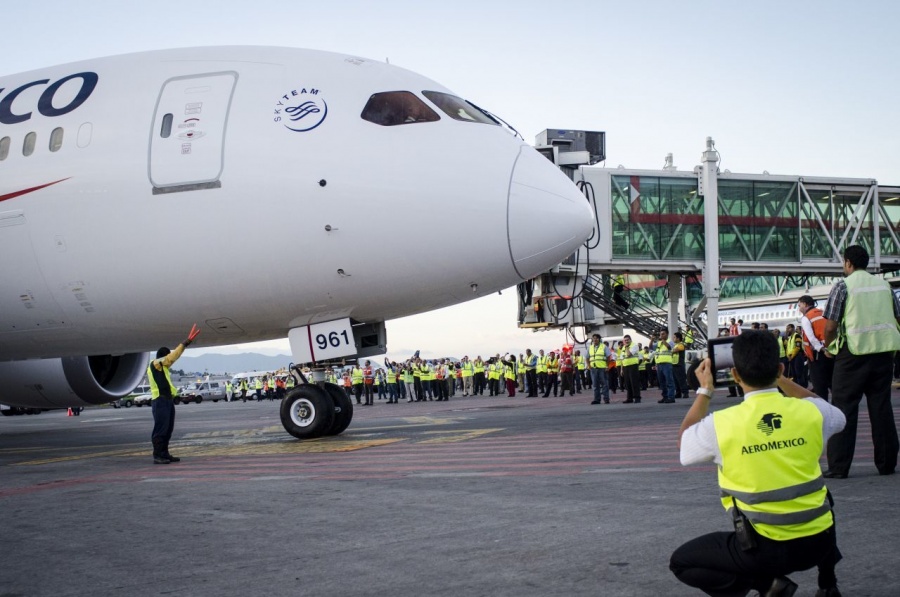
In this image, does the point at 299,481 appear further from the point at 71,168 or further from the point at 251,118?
the point at 71,168

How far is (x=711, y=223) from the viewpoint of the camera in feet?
107

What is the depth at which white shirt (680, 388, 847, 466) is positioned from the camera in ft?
11.4

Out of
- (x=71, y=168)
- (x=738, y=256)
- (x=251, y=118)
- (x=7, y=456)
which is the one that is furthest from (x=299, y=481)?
(x=738, y=256)

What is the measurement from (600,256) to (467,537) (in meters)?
26.7

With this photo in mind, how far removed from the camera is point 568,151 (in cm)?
3122

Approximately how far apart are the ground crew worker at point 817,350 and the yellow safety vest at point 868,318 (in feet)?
1.23

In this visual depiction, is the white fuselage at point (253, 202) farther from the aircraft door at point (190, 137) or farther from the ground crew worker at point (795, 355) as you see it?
the ground crew worker at point (795, 355)

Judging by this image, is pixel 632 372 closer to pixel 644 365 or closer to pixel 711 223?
pixel 644 365

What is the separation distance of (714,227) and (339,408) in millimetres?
22999

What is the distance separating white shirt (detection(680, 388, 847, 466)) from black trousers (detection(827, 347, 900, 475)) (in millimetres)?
3754

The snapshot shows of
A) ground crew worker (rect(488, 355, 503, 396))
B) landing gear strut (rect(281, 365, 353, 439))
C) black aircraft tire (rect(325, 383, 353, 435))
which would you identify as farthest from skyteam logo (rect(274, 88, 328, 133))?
ground crew worker (rect(488, 355, 503, 396))

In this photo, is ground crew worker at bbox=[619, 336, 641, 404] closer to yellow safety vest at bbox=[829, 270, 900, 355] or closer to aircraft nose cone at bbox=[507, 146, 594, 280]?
aircraft nose cone at bbox=[507, 146, 594, 280]

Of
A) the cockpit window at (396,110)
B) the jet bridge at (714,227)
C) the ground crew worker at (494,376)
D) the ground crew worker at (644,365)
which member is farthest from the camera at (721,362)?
the ground crew worker at (494,376)

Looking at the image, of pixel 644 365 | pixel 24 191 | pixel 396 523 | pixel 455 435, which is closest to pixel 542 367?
pixel 644 365
